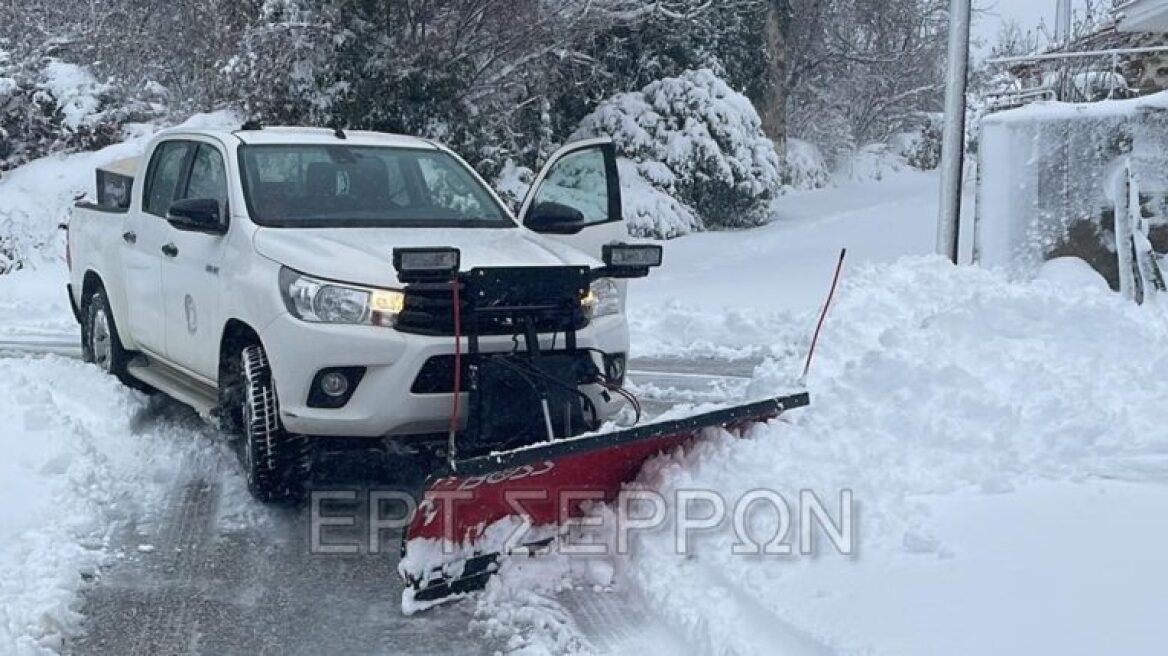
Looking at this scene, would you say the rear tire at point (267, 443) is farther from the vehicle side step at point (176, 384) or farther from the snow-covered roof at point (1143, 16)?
the snow-covered roof at point (1143, 16)

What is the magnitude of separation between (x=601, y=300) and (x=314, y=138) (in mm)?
2017

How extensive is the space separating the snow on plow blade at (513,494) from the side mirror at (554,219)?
174cm

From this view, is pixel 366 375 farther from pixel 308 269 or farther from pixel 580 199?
pixel 580 199


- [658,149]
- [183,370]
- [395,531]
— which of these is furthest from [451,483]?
[658,149]

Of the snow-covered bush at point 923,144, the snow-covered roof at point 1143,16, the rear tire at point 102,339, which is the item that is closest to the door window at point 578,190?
the rear tire at point 102,339

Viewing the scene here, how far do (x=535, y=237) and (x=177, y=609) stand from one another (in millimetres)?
2667

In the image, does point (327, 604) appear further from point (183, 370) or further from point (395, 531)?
point (183, 370)

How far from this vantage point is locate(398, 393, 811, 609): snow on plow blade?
15.2ft

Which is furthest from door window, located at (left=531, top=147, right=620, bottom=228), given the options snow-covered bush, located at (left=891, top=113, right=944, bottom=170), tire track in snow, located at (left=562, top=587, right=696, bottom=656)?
snow-covered bush, located at (left=891, top=113, right=944, bottom=170)

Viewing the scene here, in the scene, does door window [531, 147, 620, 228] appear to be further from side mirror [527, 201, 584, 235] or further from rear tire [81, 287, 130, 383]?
rear tire [81, 287, 130, 383]

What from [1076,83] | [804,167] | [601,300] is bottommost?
[804,167]

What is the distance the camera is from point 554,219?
22.0 feet

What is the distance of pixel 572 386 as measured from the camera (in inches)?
213

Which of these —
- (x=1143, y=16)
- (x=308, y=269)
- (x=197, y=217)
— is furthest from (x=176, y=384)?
(x=1143, y=16)
